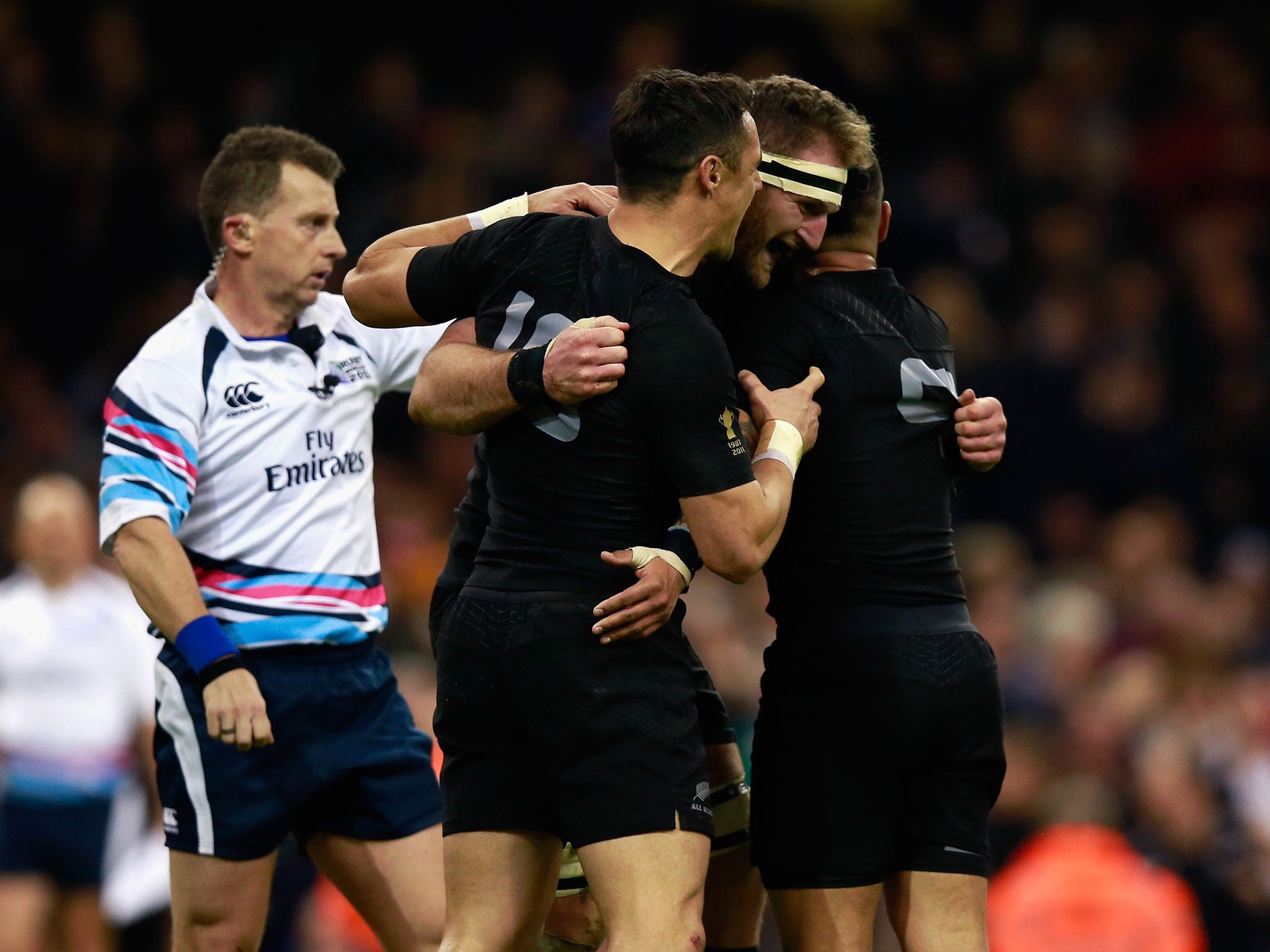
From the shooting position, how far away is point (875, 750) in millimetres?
3785

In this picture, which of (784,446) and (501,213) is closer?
(784,446)

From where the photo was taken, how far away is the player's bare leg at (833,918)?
148 inches

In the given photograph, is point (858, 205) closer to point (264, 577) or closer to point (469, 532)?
point (469, 532)

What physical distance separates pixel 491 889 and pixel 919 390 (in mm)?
1421

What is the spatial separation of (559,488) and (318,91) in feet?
24.5

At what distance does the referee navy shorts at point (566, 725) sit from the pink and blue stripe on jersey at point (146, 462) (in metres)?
1.05

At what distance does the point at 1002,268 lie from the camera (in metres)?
10.6

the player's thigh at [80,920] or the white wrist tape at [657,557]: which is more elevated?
the white wrist tape at [657,557]

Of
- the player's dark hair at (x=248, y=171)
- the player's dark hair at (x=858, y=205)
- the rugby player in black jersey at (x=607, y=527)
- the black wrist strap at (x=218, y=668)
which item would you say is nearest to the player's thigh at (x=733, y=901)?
the rugby player in black jersey at (x=607, y=527)

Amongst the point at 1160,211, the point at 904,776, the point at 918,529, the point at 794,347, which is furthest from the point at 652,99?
the point at 1160,211

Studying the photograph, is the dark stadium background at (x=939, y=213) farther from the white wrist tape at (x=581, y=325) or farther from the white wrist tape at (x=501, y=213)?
the white wrist tape at (x=581, y=325)

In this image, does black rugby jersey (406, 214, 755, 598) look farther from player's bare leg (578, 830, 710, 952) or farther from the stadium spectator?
the stadium spectator

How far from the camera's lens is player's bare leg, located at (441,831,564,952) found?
3.65 m

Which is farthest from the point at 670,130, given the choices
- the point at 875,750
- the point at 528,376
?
the point at 875,750
